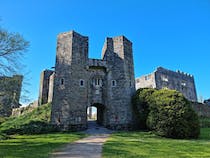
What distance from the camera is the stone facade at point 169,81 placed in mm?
Answer: 45969

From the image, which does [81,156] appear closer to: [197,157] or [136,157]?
[136,157]

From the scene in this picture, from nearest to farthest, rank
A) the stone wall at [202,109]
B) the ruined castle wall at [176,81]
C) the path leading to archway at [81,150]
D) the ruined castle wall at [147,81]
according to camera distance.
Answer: the path leading to archway at [81,150] < the stone wall at [202,109] < the ruined castle wall at [147,81] < the ruined castle wall at [176,81]

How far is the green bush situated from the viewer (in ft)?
54.4

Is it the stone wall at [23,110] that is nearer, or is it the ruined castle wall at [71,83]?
the ruined castle wall at [71,83]

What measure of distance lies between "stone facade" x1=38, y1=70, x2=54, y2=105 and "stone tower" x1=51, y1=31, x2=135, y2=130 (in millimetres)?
8735

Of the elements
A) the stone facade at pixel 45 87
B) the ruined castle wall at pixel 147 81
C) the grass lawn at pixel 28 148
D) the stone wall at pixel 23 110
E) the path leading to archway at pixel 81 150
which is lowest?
the path leading to archway at pixel 81 150

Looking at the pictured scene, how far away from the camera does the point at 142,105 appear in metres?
20.6

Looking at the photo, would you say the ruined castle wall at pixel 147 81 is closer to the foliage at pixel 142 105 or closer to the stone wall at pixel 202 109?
the stone wall at pixel 202 109

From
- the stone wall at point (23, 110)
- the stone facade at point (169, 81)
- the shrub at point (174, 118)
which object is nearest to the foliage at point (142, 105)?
the shrub at point (174, 118)

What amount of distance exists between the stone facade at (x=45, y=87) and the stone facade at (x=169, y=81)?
24.3 meters

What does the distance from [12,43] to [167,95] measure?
45.2 ft

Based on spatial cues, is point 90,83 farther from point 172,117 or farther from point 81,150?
point 81,150

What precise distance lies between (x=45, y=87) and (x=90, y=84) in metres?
10.2

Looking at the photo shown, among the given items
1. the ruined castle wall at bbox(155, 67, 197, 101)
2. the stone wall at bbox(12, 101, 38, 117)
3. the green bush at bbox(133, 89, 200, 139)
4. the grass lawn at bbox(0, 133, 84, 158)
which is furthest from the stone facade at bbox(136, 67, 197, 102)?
the grass lawn at bbox(0, 133, 84, 158)
